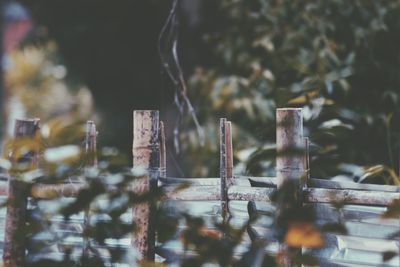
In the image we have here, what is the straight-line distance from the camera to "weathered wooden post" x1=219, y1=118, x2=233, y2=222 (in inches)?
80.0

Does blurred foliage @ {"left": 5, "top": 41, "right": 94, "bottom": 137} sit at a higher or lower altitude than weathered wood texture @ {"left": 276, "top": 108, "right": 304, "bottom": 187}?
higher

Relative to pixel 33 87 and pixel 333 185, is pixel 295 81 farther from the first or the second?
pixel 33 87

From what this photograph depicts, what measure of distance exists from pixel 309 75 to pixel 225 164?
78.4 inches

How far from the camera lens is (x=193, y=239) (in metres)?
1.12

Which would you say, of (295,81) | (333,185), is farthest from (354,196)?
(295,81)

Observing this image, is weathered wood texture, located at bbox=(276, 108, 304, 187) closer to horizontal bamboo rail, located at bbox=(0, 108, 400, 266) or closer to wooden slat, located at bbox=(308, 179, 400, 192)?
horizontal bamboo rail, located at bbox=(0, 108, 400, 266)

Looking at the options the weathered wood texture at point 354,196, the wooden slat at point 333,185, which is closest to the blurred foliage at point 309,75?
the wooden slat at point 333,185

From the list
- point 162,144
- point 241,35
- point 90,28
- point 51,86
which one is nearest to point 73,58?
point 90,28

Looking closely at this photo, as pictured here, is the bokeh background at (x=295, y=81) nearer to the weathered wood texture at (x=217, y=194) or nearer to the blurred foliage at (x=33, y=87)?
the weathered wood texture at (x=217, y=194)

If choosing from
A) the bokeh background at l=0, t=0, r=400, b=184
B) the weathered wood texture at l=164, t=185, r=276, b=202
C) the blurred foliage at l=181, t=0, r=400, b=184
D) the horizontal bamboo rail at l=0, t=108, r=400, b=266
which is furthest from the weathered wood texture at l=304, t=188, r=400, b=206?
the blurred foliage at l=181, t=0, r=400, b=184

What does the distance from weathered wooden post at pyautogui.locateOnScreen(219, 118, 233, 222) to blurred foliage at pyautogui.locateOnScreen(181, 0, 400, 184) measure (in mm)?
1449

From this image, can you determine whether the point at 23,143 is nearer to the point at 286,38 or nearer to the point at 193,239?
the point at 193,239

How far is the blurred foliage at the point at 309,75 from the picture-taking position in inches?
152

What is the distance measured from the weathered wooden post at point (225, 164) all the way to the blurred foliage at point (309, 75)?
145cm
